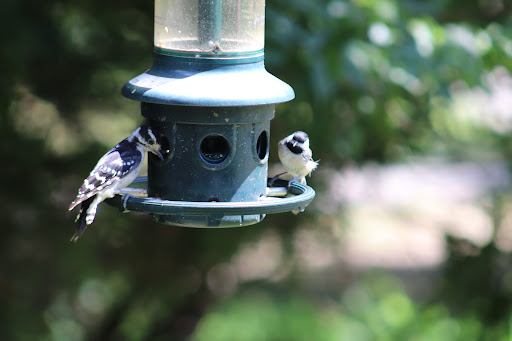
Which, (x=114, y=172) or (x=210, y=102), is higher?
(x=210, y=102)

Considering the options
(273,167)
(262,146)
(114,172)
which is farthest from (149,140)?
(273,167)

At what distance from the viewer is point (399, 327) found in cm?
780

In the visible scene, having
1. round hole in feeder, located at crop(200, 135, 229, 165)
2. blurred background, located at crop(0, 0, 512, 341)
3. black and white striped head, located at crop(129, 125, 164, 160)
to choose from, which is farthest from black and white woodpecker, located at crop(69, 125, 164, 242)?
blurred background, located at crop(0, 0, 512, 341)

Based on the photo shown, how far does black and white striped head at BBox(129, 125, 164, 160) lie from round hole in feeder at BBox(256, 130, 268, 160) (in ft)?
1.85

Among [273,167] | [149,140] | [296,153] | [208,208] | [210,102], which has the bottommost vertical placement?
[273,167]

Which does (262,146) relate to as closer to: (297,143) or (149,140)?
(297,143)

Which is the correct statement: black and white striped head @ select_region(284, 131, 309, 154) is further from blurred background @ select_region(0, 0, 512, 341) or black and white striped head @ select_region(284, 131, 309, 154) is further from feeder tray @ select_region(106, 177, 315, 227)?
feeder tray @ select_region(106, 177, 315, 227)

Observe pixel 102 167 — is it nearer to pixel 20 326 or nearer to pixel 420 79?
pixel 420 79

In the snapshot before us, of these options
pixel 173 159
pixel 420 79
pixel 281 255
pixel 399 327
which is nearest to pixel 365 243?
pixel 399 327

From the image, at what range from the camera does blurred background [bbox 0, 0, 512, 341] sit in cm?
486

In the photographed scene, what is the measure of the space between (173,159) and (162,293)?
4004mm

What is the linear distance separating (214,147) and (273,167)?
8.17 ft

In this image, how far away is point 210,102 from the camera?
3.27m

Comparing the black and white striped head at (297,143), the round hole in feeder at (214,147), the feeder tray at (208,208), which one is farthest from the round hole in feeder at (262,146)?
the black and white striped head at (297,143)
